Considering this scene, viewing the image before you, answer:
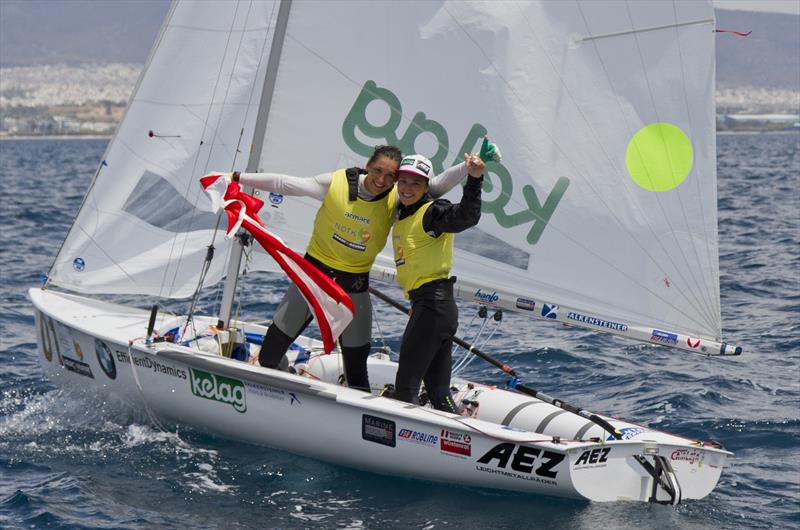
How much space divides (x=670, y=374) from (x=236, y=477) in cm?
397

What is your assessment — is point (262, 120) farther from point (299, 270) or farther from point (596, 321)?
point (596, 321)

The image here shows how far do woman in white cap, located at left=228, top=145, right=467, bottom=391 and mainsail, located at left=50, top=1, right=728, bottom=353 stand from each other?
499 mm

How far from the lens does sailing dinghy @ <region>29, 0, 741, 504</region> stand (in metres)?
6.09

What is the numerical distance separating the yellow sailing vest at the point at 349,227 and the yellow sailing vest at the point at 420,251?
0.53 feet

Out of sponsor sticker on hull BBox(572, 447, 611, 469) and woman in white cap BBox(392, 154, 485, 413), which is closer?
sponsor sticker on hull BBox(572, 447, 611, 469)

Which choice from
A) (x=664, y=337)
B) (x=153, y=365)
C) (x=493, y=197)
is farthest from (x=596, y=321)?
(x=153, y=365)

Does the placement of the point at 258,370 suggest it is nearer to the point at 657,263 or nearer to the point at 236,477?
the point at 236,477

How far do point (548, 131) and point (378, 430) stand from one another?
6.53 feet

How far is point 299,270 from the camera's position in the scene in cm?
617

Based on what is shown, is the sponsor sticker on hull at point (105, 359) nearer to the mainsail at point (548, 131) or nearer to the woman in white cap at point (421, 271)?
the mainsail at point (548, 131)

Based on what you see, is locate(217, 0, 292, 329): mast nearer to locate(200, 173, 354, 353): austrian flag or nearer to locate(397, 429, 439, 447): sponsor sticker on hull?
locate(200, 173, 354, 353): austrian flag

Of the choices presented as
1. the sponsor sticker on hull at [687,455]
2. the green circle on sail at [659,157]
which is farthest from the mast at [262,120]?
the sponsor sticker on hull at [687,455]

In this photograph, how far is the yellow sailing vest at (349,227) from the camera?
Answer: 20.2 ft

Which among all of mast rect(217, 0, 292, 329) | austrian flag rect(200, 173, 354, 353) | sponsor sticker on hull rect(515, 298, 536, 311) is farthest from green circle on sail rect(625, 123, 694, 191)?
mast rect(217, 0, 292, 329)
